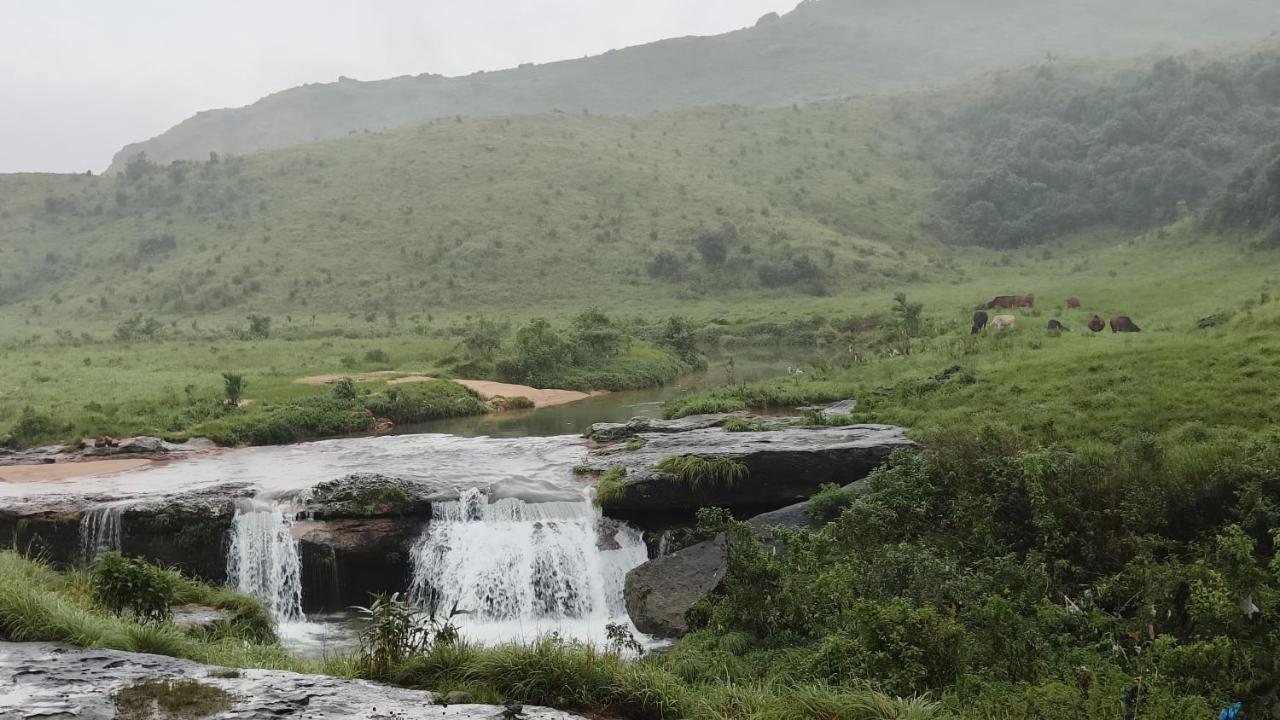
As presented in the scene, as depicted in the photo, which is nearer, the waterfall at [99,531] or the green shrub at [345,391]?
the waterfall at [99,531]

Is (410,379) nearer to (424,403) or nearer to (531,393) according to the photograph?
(424,403)

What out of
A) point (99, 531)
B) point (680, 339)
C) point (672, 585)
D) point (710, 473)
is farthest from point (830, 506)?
point (680, 339)

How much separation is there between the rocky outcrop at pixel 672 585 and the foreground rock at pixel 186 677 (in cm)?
664

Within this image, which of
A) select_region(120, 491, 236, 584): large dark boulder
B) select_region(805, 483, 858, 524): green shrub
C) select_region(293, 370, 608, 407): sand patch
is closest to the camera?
select_region(805, 483, 858, 524): green shrub

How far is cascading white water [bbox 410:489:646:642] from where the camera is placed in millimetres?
16828

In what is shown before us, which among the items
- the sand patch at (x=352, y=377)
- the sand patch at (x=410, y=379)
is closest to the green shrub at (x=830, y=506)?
the sand patch at (x=410, y=379)

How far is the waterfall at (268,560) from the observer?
17.5 m

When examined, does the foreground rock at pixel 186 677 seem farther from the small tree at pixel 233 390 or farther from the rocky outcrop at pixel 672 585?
the small tree at pixel 233 390

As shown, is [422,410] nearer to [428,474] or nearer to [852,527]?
[428,474]

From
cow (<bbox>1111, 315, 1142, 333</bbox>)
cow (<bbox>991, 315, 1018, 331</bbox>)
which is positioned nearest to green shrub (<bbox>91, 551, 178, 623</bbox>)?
cow (<bbox>991, 315, 1018, 331</bbox>)

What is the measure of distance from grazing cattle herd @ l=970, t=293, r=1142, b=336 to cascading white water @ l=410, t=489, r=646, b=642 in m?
16.5

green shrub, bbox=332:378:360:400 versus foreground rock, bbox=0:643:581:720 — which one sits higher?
foreground rock, bbox=0:643:581:720

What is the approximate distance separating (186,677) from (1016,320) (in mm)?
33288

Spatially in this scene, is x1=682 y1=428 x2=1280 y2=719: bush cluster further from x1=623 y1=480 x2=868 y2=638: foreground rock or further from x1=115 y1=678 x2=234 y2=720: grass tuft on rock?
x1=115 y1=678 x2=234 y2=720: grass tuft on rock
